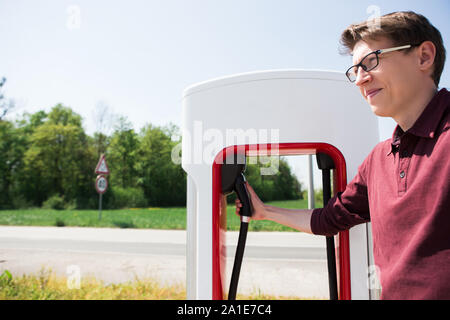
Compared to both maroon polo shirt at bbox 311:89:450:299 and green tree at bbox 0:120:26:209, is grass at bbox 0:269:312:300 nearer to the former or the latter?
maroon polo shirt at bbox 311:89:450:299

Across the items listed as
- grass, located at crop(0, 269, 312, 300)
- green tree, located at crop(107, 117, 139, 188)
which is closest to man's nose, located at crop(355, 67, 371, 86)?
grass, located at crop(0, 269, 312, 300)

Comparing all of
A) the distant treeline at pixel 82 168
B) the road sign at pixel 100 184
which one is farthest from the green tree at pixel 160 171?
the road sign at pixel 100 184

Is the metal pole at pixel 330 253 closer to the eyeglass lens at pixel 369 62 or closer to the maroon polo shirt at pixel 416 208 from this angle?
the maroon polo shirt at pixel 416 208

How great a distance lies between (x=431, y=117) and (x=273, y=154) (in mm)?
636

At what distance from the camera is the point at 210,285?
1366 mm

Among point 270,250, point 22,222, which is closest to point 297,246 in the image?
point 270,250

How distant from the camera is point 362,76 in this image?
0.98 meters

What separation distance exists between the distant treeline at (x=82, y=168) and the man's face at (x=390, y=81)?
14.7 metres

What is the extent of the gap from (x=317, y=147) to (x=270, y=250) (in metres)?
6.16

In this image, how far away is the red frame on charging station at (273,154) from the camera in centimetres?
132

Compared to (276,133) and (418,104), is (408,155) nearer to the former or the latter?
(418,104)

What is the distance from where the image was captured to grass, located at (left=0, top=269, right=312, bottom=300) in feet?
11.0

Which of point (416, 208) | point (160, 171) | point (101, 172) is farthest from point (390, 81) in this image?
point (160, 171)
